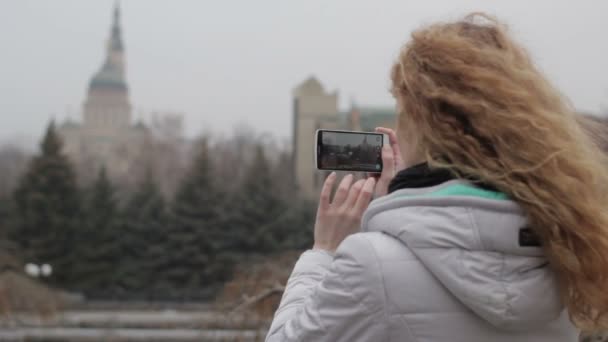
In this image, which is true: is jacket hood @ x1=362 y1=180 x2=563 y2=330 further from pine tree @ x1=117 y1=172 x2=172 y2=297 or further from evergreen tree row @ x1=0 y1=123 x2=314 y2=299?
pine tree @ x1=117 y1=172 x2=172 y2=297

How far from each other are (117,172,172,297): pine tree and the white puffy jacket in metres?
22.4

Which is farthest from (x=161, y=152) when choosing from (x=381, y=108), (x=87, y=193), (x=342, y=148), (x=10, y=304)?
(x=342, y=148)

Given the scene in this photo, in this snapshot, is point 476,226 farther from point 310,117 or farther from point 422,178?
point 310,117

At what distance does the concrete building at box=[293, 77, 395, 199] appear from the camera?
35.2 metres

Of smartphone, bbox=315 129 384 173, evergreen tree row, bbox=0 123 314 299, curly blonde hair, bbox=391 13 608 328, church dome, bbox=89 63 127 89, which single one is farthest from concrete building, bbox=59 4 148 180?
curly blonde hair, bbox=391 13 608 328

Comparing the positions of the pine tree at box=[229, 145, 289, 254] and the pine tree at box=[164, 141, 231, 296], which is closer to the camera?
the pine tree at box=[164, 141, 231, 296]

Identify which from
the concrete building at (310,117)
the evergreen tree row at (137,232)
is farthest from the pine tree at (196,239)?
the concrete building at (310,117)

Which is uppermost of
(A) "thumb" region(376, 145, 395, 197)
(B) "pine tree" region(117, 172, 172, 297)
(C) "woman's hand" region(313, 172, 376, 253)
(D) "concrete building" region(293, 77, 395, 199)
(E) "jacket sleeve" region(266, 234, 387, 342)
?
(A) "thumb" region(376, 145, 395, 197)

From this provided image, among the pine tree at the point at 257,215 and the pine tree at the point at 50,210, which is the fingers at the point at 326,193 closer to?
the pine tree at the point at 257,215

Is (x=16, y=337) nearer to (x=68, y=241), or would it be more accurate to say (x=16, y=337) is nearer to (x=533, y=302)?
(x=68, y=241)

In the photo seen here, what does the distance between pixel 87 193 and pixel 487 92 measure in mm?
24716

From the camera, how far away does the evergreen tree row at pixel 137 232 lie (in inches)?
891

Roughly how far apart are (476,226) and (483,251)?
0.04 m

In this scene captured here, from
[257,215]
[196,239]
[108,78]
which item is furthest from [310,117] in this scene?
[108,78]
